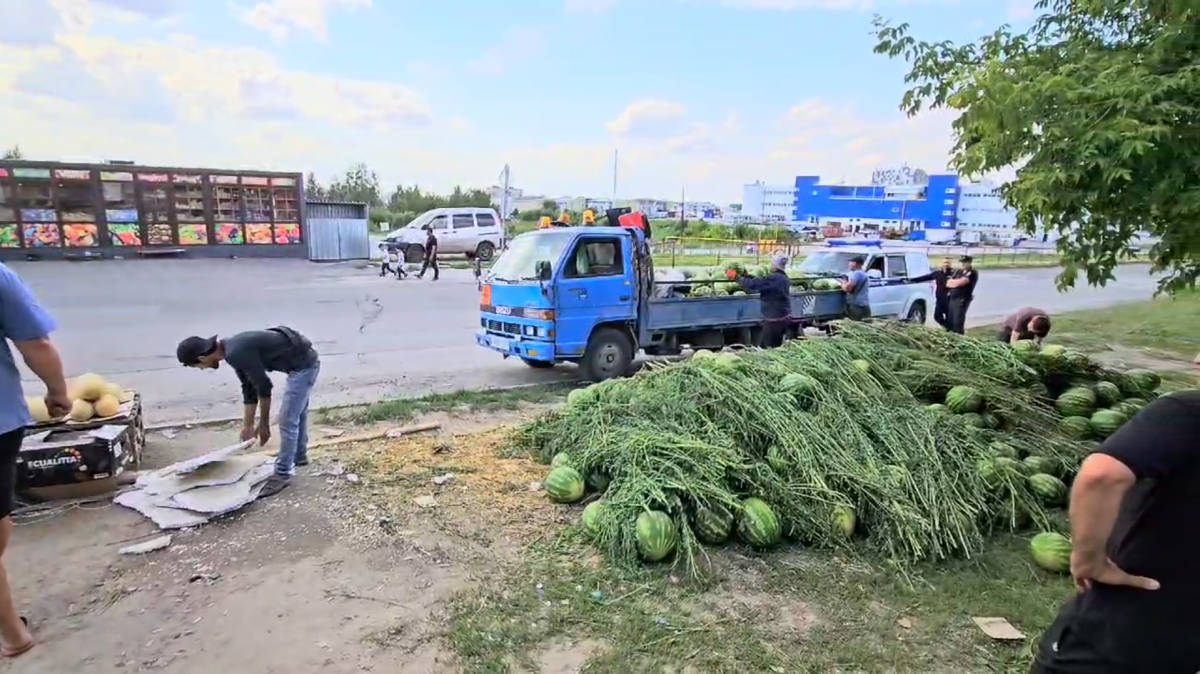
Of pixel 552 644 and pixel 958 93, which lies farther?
pixel 958 93

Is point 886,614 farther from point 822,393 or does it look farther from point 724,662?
point 822,393

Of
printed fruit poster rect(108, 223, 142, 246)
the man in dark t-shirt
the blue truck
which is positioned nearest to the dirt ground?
the man in dark t-shirt

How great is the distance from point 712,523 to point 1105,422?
402 centimetres

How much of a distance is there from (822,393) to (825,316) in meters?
7.03

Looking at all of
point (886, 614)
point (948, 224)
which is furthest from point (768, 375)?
point (948, 224)

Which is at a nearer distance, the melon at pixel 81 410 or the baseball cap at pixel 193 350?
the baseball cap at pixel 193 350

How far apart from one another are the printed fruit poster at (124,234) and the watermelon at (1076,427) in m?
30.9

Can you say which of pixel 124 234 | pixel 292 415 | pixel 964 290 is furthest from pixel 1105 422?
pixel 124 234

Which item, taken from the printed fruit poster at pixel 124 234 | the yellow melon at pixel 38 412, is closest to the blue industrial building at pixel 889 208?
the printed fruit poster at pixel 124 234

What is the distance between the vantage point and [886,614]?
3922mm

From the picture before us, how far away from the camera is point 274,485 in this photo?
543 centimetres

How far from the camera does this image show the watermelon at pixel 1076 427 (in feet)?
19.7

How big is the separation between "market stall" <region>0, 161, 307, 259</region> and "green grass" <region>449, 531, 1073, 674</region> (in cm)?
2864

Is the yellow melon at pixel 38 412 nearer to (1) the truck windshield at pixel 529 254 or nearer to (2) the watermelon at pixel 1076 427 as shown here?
(1) the truck windshield at pixel 529 254
